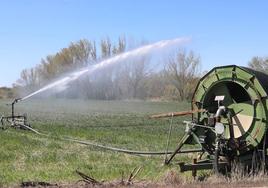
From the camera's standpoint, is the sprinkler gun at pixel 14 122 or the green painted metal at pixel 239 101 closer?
the green painted metal at pixel 239 101

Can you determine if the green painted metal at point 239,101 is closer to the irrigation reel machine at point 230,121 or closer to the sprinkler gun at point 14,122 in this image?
the irrigation reel machine at point 230,121

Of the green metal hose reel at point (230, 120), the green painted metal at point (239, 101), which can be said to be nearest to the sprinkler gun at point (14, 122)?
the green painted metal at point (239, 101)

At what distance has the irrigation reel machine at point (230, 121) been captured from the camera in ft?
33.5

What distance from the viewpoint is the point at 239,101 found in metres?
11.2

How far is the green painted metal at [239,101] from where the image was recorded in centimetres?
1025

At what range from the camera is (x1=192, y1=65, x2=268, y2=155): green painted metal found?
404 inches

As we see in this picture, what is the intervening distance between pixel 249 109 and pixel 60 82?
Result: 990 centimetres

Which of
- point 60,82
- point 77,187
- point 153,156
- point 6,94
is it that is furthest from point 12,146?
point 6,94

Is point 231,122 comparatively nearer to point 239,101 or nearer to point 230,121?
point 230,121

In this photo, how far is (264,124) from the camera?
1016cm

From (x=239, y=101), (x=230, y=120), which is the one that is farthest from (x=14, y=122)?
(x=230, y=120)

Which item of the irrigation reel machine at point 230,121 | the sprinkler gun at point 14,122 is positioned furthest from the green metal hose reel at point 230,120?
the sprinkler gun at point 14,122

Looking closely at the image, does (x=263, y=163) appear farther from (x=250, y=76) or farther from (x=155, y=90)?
(x=155, y=90)

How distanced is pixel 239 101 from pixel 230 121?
3.03 feet
